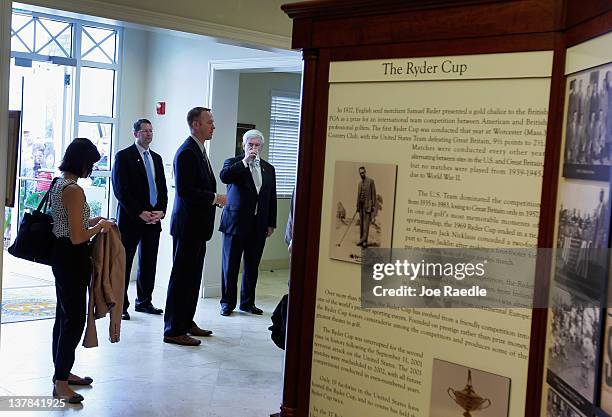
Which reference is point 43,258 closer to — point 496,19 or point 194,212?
point 194,212

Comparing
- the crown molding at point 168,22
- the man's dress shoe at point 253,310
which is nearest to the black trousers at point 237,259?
the man's dress shoe at point 253,310

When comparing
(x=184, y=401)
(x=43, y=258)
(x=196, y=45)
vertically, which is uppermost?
(x=196, y=45)

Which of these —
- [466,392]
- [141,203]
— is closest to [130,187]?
[141,203]

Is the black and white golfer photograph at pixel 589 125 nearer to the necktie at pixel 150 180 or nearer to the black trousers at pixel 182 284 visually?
the black trousers at pixel 182 284

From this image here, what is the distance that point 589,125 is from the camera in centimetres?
151

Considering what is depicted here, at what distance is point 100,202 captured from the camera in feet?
26.5

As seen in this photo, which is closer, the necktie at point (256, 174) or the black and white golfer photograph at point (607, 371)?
the black and white golfer photograph at point (607, 371)

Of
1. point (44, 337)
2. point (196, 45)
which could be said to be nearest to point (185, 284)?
point (44, 337)

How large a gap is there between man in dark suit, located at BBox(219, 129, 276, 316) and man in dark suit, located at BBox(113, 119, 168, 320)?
61cm

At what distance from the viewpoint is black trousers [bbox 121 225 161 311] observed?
6.23 m

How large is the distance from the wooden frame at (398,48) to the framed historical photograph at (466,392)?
75 millimetres

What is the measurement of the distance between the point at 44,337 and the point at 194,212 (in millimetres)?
1509

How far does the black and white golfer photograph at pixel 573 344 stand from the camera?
1488 mm

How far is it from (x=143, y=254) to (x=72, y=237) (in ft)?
8.51
